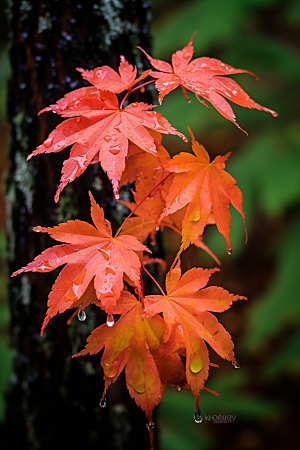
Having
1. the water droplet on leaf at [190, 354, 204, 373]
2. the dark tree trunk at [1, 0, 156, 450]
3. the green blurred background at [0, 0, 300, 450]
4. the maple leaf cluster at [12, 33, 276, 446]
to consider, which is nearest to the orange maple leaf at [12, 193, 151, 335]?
the maple leaf cluster at [12, 33, 276, 446]

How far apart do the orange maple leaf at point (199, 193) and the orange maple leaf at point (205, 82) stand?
7 cm

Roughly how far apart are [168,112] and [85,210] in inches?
106

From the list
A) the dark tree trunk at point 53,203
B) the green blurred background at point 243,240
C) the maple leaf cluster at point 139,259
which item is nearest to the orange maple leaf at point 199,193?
the maple leaf cluster at point 139,259

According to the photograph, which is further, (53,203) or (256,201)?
(256,201)

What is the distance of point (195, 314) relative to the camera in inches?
20.6

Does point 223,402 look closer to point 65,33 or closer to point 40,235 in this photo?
point 40,235

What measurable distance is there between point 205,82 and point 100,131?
20 cm

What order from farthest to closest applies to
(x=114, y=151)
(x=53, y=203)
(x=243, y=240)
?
(x=243, y=240) < (x=53, y=203) < (x=114, y=151)

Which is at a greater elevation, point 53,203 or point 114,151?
point 114,151

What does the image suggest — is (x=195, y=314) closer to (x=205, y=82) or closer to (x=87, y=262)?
(x=87, y=262)

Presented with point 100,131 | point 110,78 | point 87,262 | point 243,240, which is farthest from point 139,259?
point 243,240

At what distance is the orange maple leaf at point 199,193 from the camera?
50cm

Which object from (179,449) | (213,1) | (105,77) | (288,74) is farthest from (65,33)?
(288,74)

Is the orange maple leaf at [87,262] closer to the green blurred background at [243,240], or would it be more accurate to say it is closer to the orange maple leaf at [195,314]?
the orange maple leaf at [195,314]
